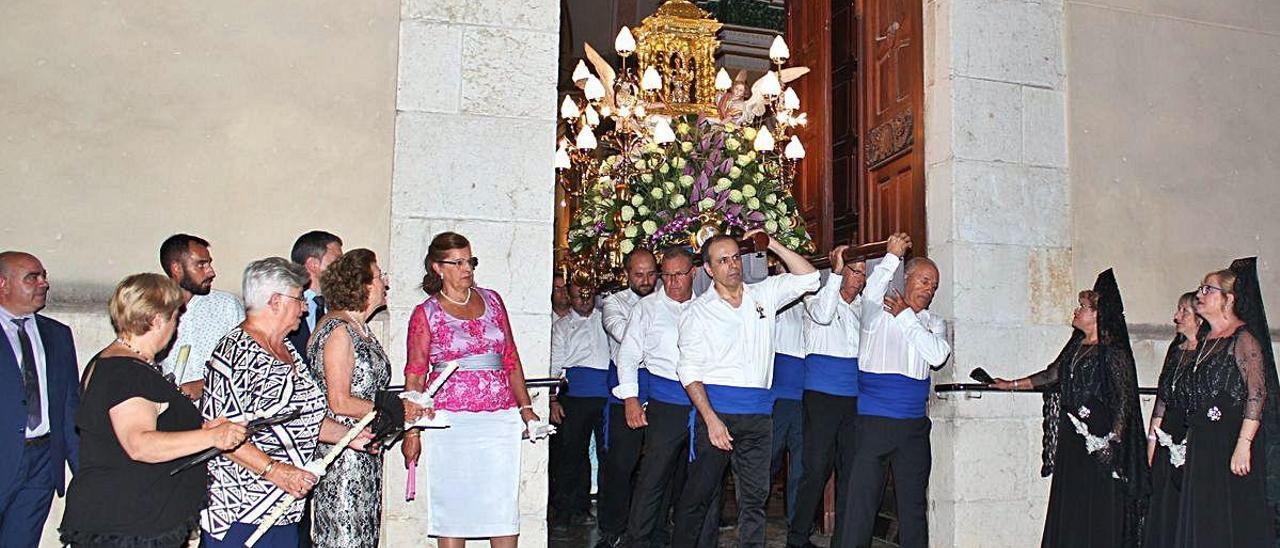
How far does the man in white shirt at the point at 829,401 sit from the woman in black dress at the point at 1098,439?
3.86 ft

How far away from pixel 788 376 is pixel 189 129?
373 centimetres

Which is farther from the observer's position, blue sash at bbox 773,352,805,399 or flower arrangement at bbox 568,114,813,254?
flower arrangement at bbox 568,114,813,254

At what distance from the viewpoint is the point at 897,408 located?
5121mm

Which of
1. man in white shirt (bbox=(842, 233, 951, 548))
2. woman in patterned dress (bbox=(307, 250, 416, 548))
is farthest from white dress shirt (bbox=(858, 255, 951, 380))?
woman in patterned dress (bbox=(307, 250, 416, 548))

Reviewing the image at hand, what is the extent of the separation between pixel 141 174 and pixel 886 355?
3.62 m

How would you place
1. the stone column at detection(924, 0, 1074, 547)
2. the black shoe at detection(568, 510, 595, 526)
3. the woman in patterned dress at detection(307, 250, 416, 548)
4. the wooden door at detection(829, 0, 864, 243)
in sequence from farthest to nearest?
the wooden door at detection(829, 0, 864, 243) → the black shoe at detection(568, 510, 595, 526) → the stone column at detection(924, 0, 1074, 547) → the woman in patterned dress at detection(307, 250, 416, 548)

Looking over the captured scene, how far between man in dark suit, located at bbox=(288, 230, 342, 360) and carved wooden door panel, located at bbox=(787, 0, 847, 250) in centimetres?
412

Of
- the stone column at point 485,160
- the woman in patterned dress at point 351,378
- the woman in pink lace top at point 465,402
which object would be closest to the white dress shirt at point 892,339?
the stone column at point 485,160

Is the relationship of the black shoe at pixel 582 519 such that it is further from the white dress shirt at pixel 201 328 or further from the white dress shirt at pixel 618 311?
the white dress shirt at pixel 201 328

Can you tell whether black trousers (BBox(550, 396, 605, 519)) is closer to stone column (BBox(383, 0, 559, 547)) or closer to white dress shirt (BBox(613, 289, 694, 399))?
white dress shirt (BBox(613, 289, 694, 399))

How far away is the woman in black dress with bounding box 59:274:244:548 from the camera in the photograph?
9.41 feet

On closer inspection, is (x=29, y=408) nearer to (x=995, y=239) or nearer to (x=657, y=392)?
(x=657, y=392)

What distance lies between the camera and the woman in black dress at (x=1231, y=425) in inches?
187

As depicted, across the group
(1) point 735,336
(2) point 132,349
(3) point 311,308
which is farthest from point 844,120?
(2) point 132,349
